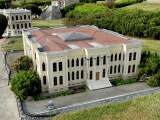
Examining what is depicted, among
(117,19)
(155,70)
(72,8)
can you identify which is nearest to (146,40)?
(117,19)

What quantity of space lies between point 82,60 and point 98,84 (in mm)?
4488

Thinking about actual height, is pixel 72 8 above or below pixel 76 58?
above

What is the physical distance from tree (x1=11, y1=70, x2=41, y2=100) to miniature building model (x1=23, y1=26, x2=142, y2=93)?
1.41 meters

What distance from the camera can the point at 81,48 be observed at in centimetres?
3136

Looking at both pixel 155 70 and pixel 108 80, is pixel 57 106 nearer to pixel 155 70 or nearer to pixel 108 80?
pixel 108 80

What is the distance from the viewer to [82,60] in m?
32.1

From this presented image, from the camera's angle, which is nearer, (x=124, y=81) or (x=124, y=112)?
(x=124, y=112)

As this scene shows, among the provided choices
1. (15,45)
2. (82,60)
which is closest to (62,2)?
(15,45)

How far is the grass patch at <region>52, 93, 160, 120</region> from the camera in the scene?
24672 mm

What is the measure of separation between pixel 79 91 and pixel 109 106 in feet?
19.8

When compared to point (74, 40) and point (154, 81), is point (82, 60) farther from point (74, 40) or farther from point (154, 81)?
point (154, 81)

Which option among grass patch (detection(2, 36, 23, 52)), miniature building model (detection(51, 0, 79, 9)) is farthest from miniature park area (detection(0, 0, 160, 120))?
miniature building model (detection(51, 0, 79, 9))

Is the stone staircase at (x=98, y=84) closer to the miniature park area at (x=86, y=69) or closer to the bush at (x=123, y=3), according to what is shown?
the miniature park area at (x=86, y=69)

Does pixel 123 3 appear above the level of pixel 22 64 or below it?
above
